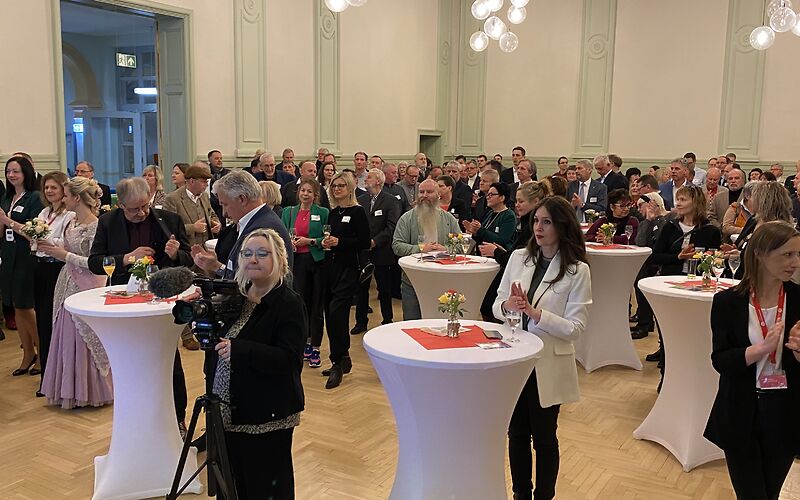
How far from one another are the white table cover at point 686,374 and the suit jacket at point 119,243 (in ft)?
9.61

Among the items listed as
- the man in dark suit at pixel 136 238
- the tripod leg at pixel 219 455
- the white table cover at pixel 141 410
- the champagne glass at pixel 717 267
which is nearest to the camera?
the tripod leg at pixel 219 455

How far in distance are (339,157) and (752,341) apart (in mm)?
10702

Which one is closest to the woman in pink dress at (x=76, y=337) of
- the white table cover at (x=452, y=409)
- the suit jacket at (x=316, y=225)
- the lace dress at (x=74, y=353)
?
the lace dress at (x=74, y=353)

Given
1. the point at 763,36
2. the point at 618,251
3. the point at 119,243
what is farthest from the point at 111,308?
the point at 763,36

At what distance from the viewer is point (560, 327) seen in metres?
3.11

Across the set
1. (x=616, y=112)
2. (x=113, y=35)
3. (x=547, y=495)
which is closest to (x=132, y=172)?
(x=113, y=35)

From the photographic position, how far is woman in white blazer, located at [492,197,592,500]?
3168mm

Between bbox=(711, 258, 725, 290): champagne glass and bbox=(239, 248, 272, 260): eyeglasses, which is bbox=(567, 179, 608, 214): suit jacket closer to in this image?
bbox=(711, 258, 725, 290): champagne glass

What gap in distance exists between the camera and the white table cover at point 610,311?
5.89 meters

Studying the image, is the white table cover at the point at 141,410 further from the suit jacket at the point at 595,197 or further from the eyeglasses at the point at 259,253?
the suit jacket at the point at 595,197

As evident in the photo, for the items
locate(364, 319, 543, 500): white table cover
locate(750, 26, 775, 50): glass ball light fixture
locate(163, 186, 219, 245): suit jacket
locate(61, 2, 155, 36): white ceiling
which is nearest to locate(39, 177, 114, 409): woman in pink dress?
locate(163, 186, 219, 245): suit jacket

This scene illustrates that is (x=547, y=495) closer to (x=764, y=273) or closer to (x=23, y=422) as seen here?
(x=764, y=273)

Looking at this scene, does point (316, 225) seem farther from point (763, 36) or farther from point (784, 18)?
point (763, 36)

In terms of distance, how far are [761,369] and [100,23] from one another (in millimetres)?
13504
